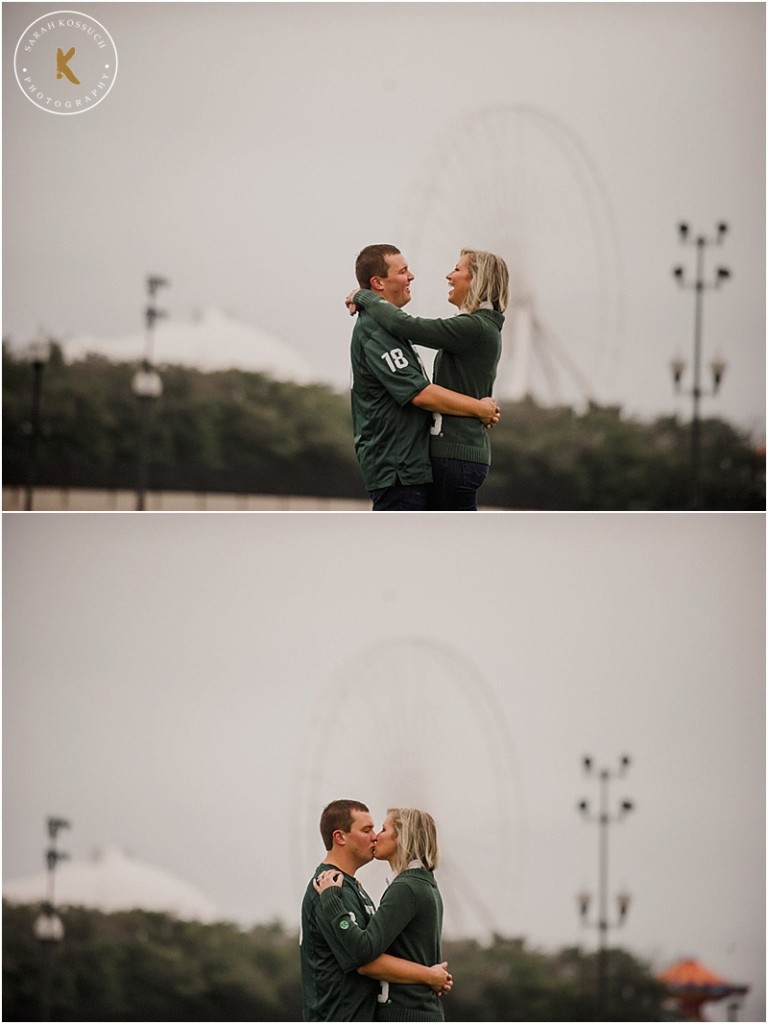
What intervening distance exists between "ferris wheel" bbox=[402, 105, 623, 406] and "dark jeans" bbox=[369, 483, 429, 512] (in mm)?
2067

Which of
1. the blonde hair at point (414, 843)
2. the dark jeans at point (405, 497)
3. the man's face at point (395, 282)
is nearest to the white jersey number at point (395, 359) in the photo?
the man's face at point (395, 282)

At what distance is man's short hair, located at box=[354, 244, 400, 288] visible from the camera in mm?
4547

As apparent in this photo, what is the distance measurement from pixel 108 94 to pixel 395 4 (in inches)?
46.0

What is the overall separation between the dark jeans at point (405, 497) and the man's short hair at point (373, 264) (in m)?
0.62

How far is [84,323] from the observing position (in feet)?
20.4

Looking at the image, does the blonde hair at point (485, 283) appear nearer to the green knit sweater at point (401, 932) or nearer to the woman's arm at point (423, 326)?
the woman's arm at point (423, 326)

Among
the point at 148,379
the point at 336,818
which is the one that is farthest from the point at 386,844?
the point at 148,379

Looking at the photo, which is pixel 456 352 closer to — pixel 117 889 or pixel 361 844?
pixel 361 844

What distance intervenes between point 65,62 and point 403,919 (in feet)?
11.4

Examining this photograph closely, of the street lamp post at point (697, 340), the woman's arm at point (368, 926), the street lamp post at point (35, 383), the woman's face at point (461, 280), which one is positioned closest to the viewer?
the woman's arm at point (368, 926)

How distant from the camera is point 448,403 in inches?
172

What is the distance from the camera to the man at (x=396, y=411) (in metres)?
4.37

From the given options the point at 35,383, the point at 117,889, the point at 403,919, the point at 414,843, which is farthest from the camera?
the point at 35,383

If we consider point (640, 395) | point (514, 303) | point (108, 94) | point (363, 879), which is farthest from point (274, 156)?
point (363, 879)
